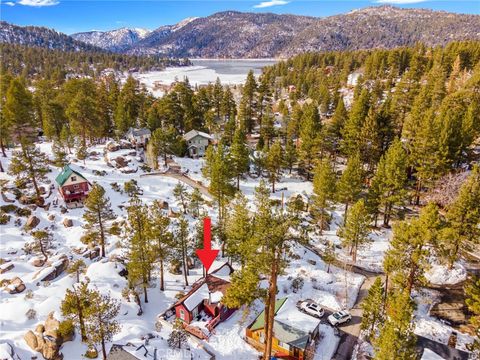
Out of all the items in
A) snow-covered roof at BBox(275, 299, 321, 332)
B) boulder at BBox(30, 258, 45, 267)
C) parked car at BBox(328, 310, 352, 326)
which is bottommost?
parked car at BBox(328, 310, 352, 326)

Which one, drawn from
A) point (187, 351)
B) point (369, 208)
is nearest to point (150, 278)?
point (187, 351)

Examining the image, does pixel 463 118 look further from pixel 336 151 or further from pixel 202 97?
pixel 202 97

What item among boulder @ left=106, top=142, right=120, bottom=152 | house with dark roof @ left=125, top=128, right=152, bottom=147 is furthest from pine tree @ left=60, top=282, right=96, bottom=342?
house with dark roof @ left=125, top=128, right=152, bottom=147

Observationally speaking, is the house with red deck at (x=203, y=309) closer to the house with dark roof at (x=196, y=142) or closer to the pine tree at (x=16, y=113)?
the pine tree at (x=16, y=113)

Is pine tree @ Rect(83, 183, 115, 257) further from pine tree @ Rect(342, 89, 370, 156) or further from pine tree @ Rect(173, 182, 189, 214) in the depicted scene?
pine tree @ Rect(342, 89, 370, 156)

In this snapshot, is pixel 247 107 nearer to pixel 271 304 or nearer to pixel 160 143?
pixel 160 143

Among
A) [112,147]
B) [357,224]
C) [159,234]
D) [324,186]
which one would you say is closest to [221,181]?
[159,234]
